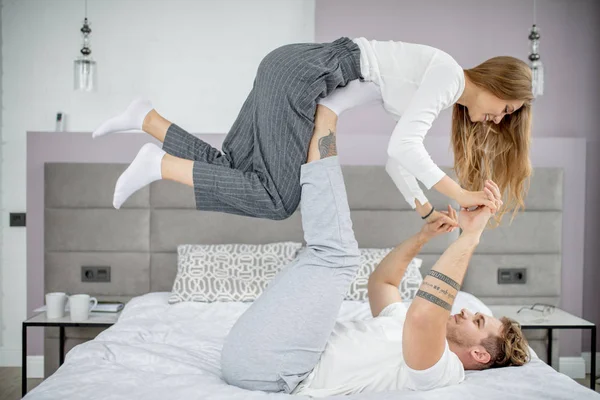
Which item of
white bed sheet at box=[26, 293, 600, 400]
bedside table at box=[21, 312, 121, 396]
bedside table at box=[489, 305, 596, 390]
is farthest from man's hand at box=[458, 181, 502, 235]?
bedside table at box=[21, 312, 121, 396]

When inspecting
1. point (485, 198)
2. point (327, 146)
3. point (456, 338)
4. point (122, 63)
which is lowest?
point (456, 338)

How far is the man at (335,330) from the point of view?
1725 mm

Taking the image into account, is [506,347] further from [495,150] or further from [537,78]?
[537,78]

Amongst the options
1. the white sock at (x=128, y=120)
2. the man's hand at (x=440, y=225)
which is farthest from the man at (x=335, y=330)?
the white sock at (x=128, y=120)

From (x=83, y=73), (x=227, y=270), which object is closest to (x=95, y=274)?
(x=227, y=270)

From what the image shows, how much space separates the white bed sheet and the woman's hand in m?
0.53

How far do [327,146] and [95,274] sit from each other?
84.4 inches

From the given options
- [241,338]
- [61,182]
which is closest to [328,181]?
[241,338]

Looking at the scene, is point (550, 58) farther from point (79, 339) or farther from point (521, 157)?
point (79, 339)

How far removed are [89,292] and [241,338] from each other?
2073 millimetres

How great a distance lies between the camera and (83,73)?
350 centimetres

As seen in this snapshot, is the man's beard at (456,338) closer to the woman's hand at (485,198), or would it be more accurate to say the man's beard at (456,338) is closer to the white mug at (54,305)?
the woman's hand at (485,198)

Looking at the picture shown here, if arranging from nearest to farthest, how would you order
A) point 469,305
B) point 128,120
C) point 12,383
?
1. point 128,120
2. point 469,305
3. point 12,383

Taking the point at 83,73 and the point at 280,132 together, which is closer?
the point at 280,132
